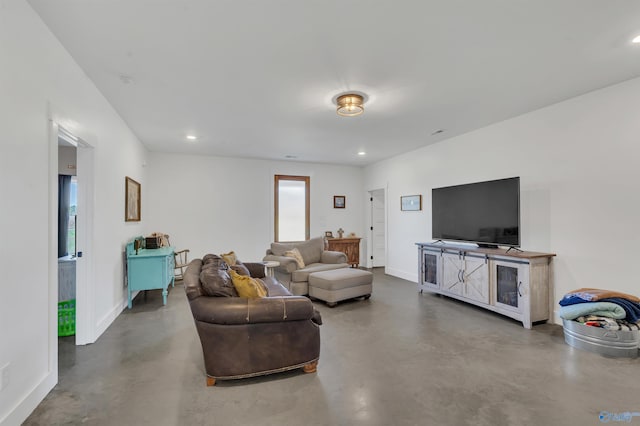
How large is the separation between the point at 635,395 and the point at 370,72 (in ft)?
10.7

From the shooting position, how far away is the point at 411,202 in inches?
239

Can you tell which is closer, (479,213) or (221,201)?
(479,213)

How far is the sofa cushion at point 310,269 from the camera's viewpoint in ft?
15.5

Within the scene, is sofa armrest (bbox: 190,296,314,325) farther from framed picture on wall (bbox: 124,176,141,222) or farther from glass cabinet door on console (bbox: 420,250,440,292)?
glass cabinet door on console (bbox: 420,250,440,292)

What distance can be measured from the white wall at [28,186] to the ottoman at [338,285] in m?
2.98

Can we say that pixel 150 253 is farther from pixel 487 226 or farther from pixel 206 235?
pixel 487 226

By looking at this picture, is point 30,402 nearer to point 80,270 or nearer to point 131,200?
point 80,270

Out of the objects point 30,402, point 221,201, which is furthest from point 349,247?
point 30,402

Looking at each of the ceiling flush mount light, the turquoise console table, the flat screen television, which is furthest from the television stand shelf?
the turquoise console table

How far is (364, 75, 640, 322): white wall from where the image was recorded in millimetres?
3057

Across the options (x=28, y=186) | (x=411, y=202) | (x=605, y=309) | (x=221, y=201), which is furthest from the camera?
(x=221, y=201)

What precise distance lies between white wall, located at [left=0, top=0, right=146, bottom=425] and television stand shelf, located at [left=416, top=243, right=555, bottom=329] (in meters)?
4.53

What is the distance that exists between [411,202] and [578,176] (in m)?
2.88

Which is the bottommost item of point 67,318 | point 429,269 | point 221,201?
point 67,318
